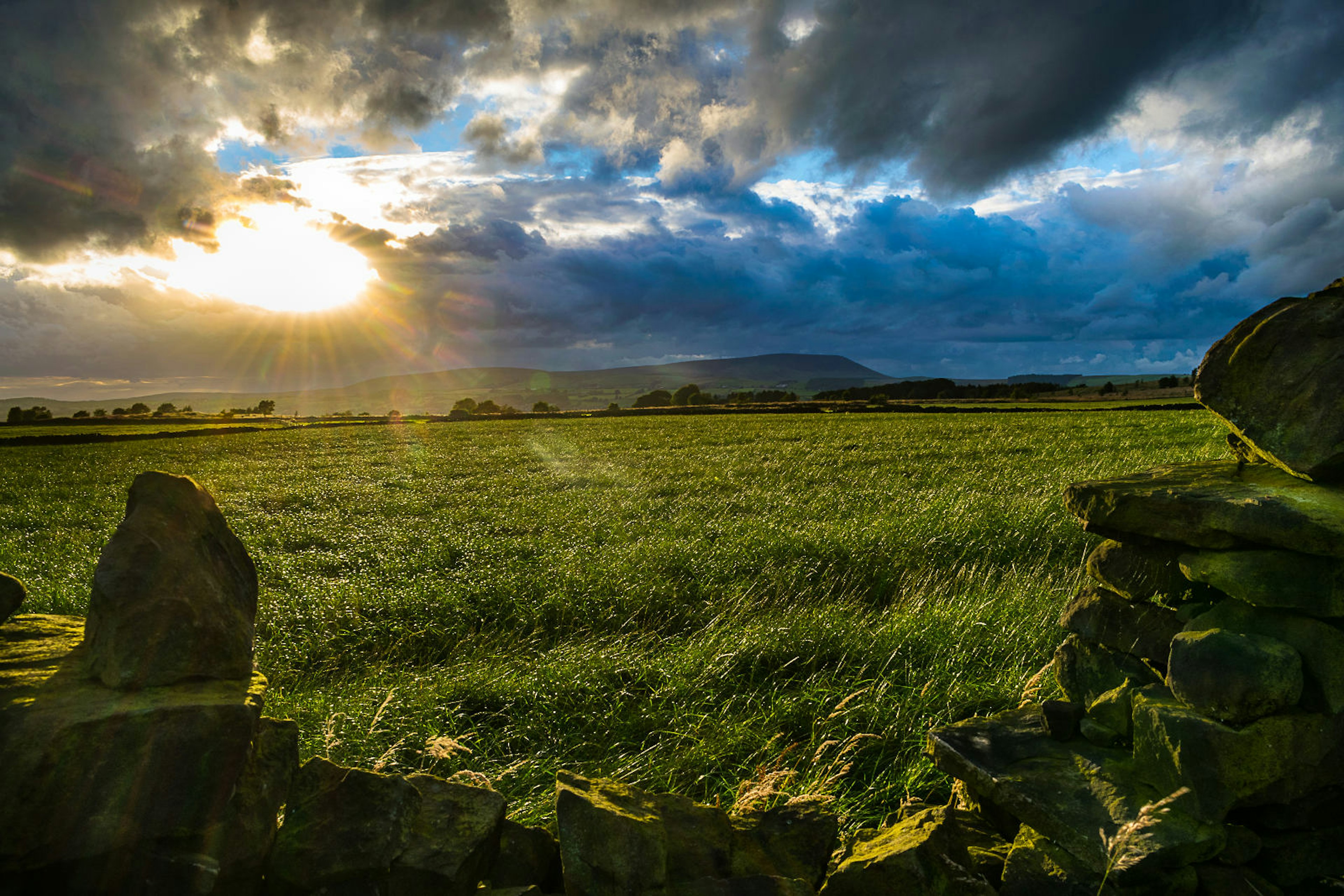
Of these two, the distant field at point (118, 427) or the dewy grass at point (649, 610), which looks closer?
the dewy grass at point (649, 610)

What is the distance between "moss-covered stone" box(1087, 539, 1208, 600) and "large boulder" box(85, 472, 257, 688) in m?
4.93

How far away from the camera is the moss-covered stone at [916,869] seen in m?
2.89

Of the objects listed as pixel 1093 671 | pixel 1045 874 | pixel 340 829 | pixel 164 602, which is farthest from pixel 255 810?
pixel 1093 671

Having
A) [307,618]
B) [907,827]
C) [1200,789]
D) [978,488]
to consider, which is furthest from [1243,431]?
[978,488]

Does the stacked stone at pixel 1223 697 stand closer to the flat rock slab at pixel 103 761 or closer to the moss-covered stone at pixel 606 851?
the moss-covered stone at pixel 606 851

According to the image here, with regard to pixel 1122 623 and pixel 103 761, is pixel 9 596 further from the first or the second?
pixel 1122 623

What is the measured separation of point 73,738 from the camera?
2.34 metres

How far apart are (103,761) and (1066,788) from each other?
446cm

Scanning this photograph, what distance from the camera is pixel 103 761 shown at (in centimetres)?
236

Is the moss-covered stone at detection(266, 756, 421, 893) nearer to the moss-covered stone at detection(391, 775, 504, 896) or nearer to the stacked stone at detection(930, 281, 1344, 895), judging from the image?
the moss-covered stone at detection(391, 775, 504, 896)

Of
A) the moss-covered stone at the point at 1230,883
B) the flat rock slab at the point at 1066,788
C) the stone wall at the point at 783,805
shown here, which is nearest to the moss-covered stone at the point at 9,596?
the stone wall at the point at 783,805

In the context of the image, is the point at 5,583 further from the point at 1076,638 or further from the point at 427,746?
the point at 1076,638

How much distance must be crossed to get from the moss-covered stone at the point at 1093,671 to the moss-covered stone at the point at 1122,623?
44 mm

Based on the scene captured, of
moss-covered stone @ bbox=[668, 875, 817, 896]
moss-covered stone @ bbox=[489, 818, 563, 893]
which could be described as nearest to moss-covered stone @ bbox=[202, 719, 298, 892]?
moss-covered stone @ bbox=[489, 818, 563, 893]
